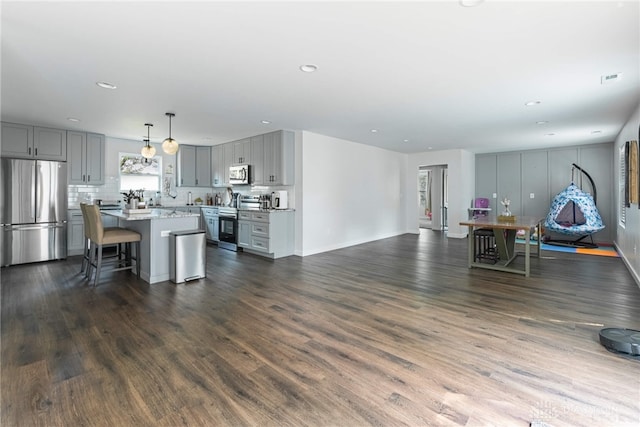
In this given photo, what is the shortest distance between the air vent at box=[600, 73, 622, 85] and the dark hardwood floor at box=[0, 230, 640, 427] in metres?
2.34

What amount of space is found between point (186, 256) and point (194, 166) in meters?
4.06

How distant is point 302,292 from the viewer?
3832mm

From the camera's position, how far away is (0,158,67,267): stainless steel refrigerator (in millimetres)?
5090

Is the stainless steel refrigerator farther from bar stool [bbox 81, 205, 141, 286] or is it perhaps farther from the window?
bar stool [bbox 81, 205, 141, 286]

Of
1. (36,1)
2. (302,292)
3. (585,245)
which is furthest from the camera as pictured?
(585,245)

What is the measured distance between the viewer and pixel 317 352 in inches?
94.3

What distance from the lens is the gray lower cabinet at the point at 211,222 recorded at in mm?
7074

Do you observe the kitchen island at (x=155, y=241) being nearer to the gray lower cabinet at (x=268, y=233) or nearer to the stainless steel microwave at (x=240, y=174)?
the gray lower cabinet at (x=268, y=233)

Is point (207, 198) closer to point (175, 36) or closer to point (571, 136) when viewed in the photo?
point (175, 36)

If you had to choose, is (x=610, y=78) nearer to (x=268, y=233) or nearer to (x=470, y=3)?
(x=470, y=3)

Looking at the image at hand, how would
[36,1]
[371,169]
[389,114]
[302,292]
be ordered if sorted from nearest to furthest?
[36,1], [302,292], [389,114], [371,169]

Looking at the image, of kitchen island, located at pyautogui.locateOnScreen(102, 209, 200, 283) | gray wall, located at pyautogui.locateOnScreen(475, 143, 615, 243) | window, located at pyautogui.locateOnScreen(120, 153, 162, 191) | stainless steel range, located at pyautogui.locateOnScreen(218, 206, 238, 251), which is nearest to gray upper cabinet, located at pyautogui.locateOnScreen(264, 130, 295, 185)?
stainless steel range, located at pyautogui.locateOnScreen(218, 206, 238, 251)

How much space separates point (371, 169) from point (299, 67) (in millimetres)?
5069

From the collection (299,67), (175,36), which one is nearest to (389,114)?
(299,67)
